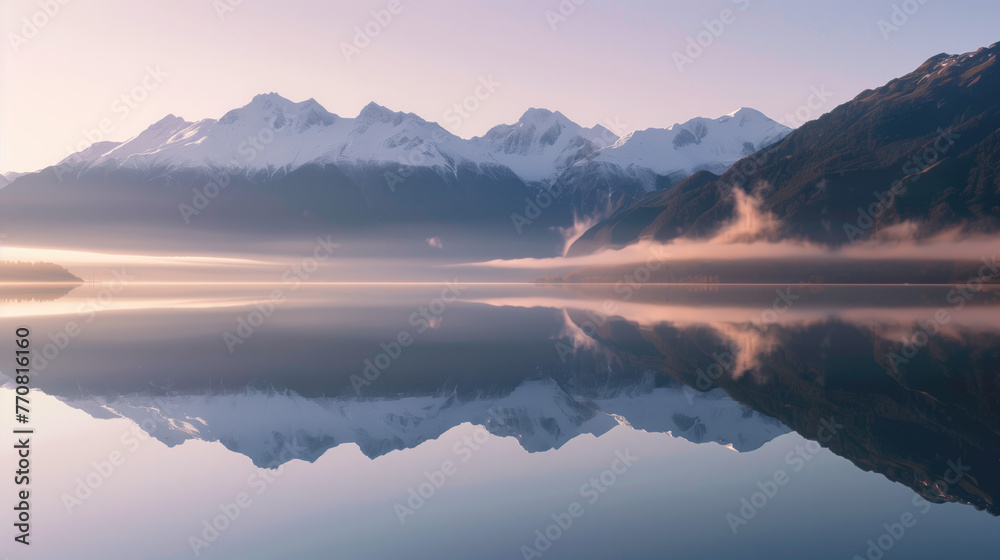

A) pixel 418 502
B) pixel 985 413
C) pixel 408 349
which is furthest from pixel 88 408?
pixel 985 413

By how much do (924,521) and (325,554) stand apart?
527 inches

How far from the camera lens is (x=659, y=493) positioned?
52.8 feet

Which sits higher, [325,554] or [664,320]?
[325,554]

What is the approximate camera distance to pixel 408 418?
23953mm

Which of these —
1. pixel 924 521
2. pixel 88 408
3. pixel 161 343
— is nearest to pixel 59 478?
pixel 88 408

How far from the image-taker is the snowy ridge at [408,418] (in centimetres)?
2102

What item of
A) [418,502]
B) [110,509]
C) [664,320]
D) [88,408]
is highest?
[88,408]

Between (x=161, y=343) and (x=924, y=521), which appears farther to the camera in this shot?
(x=161, y=343)

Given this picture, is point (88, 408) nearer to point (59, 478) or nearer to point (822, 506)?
point (59, 478)

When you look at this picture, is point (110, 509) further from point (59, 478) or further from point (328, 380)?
point (328, 380)

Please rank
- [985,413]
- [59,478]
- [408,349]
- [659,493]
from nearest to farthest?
1. [659,493]
2. [59,478]
3. [985,413]
4. [408,349]

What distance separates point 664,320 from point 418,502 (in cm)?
5141

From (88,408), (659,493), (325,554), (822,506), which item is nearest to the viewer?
(325,554)

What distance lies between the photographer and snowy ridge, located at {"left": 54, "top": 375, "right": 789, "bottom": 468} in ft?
68.9
